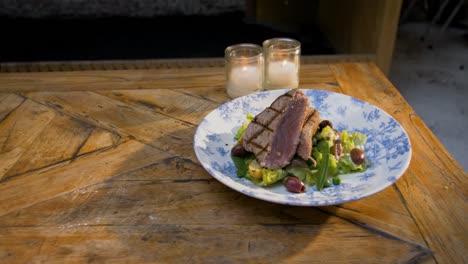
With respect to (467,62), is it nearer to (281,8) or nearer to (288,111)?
(281,8)

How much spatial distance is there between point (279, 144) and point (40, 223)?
0.51m

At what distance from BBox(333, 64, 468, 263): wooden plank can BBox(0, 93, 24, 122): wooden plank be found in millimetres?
1127

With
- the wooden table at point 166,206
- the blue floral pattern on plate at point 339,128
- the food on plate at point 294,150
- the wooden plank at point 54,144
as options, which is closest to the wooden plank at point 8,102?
the wooden table at point 166,206

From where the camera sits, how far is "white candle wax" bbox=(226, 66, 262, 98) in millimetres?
1274

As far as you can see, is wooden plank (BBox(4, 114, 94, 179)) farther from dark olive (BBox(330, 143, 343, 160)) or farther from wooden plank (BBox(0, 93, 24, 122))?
dark olive (BBox(330, 143, 343, 160))

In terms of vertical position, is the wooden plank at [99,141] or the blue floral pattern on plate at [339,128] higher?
the blue floral pattern on plate at [339,128]

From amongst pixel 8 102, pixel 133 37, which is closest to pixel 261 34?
pixel 133 37

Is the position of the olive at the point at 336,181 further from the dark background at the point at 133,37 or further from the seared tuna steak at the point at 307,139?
the dark background at the point at 133,37

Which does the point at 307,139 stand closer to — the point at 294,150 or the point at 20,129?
the point at 294,150

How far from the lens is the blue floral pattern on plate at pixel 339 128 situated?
30.2 inches

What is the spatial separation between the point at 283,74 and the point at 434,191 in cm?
61

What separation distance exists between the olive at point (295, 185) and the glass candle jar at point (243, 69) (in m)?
0.53

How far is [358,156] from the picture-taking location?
88cm

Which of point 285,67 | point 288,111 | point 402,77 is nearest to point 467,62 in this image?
point 402,77
